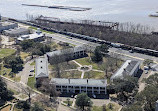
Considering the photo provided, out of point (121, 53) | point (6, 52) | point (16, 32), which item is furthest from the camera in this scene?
point (16, 32)

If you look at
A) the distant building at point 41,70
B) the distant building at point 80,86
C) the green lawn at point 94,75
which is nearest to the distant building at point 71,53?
the distant building at point 41,70

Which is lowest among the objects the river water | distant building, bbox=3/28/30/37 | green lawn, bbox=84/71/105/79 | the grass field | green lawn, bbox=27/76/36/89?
the grass field

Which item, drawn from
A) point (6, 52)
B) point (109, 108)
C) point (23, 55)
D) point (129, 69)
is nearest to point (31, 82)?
point (23, 55)

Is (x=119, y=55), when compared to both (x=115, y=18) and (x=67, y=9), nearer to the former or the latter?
(x=115, y=18)

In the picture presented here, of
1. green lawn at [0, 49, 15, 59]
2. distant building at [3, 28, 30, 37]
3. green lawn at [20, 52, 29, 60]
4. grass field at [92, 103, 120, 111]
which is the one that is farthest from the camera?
distant building at [3, 28, 30, 37]

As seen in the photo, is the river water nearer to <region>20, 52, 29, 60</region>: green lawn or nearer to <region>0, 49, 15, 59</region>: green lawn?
<region>0, 49, 15, 59</region>: green lawn

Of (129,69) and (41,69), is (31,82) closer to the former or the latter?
(41,69)

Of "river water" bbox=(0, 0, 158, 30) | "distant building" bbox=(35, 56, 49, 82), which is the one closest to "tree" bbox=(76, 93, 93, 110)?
"distant building" bbox=(35, 56, 49, 82)

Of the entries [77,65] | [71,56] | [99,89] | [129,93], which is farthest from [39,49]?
[129,93]

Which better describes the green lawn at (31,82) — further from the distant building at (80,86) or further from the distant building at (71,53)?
the distant building at (71,53)
